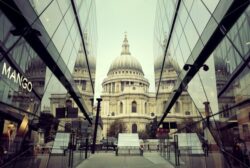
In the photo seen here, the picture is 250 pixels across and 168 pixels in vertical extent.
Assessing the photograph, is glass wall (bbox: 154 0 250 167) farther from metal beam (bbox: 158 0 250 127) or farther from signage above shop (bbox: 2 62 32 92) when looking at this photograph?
signage above shop (bbox: 2 62 32 92)

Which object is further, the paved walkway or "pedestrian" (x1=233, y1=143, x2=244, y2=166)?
the paved walkway

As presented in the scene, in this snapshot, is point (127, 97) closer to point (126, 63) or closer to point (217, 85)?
point (126, 63)

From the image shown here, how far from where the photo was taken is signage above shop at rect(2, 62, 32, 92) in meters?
5.00

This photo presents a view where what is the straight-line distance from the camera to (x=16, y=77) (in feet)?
18.6

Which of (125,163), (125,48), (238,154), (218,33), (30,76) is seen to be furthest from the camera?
(125,48)

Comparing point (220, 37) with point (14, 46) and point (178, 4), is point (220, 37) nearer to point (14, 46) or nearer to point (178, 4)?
point (14, 46)

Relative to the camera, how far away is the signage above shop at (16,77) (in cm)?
500

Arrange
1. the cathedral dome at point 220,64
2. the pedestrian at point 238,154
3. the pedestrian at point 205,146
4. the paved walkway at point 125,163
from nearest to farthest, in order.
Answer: the pedestrian at point 238,154 < the cathedral dome at point 220,64 < the pedestrian at point 205,146 < the paved walkway at point 125,163

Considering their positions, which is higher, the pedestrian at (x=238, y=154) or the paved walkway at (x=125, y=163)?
the pedestrian at (x=238, y=154)

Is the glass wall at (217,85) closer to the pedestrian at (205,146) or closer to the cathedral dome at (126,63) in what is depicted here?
the pedestrian at (205,146)

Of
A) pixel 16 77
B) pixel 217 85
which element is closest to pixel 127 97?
pixel 217 85

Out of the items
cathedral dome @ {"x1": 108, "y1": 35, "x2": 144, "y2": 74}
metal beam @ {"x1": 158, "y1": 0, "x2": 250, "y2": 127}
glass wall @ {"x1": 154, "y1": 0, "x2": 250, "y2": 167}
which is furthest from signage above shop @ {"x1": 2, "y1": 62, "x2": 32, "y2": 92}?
cathedral dome @ {"x1": 108, "y1": 35, "x2": 144, "y2": 74}

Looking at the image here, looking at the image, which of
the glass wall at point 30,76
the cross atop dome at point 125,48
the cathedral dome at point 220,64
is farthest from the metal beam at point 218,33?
the cross atop dome at point 125,48

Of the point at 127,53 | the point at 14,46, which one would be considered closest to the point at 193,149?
the point at 14,46
